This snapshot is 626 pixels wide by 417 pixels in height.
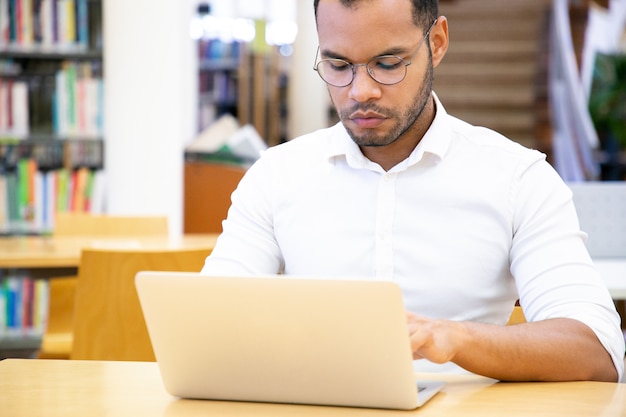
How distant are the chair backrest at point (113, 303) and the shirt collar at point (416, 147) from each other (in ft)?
2.98

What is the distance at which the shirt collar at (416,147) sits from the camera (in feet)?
5.13

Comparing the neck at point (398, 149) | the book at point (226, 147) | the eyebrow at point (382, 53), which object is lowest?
the book at point (226, 147)

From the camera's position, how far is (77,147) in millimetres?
4566

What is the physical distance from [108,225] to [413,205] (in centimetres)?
222

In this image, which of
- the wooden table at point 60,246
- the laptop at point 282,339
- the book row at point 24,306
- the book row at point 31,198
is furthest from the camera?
the book row at point 31,198

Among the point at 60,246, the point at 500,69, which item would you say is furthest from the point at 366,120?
the point at 500,69

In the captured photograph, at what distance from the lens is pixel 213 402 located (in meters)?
1.15

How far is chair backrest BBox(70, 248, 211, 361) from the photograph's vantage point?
2432 mm

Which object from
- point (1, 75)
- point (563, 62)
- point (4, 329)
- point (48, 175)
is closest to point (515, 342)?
point (4, 329)

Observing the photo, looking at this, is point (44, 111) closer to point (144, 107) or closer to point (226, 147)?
point (144, 107)

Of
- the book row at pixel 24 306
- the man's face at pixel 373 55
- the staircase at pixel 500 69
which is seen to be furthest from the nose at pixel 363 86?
the staircase at pixel 500 69

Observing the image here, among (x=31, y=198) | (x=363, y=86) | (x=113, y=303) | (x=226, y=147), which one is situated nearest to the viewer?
(x=363, y=86)

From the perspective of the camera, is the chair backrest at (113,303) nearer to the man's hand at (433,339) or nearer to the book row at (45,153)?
the man's hand at (433,339)

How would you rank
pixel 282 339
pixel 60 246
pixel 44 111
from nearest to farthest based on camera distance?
pixel 282 339 → pixel 60 246 → pixel 44 111
